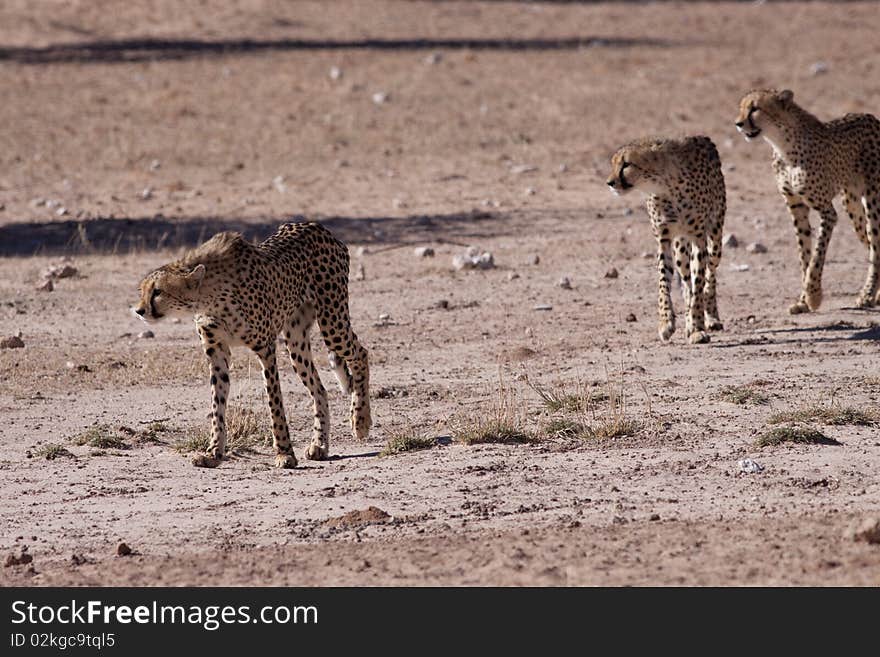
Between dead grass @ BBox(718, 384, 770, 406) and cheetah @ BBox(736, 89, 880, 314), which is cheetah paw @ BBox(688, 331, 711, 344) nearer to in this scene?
cheetah @ BBox(736, 89, 880, 314)

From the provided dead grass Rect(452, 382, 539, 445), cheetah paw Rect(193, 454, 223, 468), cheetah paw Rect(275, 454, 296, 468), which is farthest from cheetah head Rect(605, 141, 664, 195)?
cheetah paw Rect(193, 454, 223, 468)

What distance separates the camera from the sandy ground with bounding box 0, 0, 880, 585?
8.12 metres

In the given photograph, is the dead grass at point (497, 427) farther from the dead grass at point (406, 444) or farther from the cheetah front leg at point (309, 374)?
the cheetah front leg at point (309, 374)

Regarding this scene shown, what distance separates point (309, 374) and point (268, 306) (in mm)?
598

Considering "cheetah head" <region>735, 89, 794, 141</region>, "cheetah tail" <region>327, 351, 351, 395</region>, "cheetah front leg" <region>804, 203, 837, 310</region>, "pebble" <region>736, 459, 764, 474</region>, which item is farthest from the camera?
"cheetah front leg" <region>804, 203, 837, 310</region>

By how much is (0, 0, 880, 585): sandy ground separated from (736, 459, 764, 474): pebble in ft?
0.19

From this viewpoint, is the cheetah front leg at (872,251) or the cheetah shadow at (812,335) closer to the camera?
the cheetah shadow at (812,335)

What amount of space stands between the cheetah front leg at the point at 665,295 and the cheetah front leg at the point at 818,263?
53.3 inches

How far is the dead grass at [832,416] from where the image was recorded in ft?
32.4

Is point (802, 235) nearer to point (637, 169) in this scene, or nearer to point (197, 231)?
point (637, 169)

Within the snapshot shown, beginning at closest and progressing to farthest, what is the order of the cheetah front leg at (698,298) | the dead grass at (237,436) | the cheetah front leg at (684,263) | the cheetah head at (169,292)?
the cheetah head at (169,292) < the dead grass at (237,436) < the cheetah front leg at (698,298) < the cheetah front leg at (684,263)

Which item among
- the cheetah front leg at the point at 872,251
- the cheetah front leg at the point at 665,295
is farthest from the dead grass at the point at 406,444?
the cheetah front leg at the point at 872,251

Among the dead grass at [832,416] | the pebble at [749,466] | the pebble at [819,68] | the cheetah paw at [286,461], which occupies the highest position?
the pebble at [819,68]

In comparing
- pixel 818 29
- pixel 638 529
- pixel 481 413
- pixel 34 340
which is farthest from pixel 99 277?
pixel 818 29
